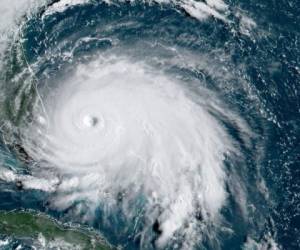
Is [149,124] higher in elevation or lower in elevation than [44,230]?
higher

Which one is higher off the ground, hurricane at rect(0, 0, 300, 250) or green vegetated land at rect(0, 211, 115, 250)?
hurricane at rect(0, 0, 300, 250)

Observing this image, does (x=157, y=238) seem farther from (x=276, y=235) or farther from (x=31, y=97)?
(x=31, y=97)

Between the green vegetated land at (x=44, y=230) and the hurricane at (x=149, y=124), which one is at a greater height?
the hurricane at (x=149, y=124)

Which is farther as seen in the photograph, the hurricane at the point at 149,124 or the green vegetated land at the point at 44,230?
the hurricane at the point at 149,124

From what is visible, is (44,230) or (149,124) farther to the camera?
(149,124)
